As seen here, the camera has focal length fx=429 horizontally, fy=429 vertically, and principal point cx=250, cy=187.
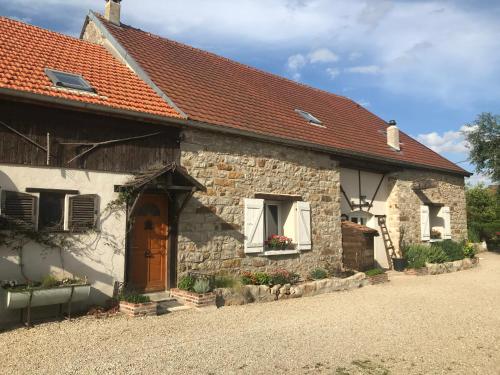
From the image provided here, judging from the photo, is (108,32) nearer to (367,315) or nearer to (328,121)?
(328,121)

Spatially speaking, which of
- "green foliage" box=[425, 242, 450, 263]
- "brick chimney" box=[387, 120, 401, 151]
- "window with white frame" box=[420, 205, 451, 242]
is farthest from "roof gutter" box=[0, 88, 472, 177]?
"window with white frame" box=[420, 205, 451, 242]

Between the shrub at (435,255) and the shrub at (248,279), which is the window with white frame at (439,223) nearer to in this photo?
the shrub at (435,255)

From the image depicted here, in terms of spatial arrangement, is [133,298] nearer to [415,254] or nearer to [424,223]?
[415,254]

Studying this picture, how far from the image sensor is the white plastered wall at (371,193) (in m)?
12.7

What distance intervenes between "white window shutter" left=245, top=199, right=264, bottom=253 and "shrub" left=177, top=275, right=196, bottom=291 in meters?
1.55

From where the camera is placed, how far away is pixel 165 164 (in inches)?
325

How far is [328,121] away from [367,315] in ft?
25.5

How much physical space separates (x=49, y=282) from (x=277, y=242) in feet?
16.8

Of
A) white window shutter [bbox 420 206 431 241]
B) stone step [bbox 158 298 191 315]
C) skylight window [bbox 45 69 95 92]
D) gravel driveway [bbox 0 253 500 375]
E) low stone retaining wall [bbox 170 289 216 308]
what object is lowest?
gravel driveway [bbox 0 253 500 375]

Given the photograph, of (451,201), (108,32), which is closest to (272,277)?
(108,32)

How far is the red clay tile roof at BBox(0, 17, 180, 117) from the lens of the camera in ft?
24.1

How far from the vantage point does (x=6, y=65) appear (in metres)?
7.50

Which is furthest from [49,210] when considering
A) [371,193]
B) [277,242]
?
[371,193]

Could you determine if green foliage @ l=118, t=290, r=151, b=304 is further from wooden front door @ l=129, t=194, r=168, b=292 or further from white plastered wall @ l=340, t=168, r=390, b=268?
white plastered wall @ l=340, t=168, r=390, b=268
